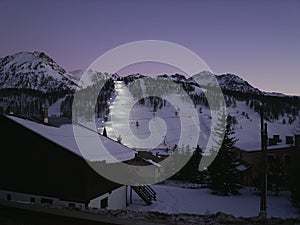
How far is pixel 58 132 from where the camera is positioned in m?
13.7

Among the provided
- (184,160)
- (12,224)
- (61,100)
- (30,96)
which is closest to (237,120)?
(61,100)

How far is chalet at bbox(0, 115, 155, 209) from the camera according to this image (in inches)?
459

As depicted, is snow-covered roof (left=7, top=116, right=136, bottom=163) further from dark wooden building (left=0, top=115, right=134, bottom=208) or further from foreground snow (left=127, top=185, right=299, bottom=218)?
foreground snow (left=127, top=185, right=299, bottom=218)

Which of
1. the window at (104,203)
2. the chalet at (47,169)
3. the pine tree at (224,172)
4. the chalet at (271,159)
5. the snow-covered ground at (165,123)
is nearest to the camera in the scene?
the chalet at (47,169)

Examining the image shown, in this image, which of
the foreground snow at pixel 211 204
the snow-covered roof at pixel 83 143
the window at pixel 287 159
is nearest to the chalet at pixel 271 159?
the window at pixel 287 159

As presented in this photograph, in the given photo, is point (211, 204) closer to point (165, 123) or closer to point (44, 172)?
point (44, 172)

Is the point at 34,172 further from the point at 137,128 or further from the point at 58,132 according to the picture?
the point at 137,128

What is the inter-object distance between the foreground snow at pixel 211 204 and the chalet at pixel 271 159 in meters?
1.88

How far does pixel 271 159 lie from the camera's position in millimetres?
22031

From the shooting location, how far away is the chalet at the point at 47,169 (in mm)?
11648

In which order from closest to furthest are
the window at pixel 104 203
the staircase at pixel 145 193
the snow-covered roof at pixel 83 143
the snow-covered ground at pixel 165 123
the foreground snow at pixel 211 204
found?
the snow-covered roof at pixel 83 143, the window at pixel 104 203, the foreground snow at pixel 211 204, the staircase at pixel 145 193, the snow-covered ground at pixel 165 123

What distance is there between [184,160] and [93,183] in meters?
19.1

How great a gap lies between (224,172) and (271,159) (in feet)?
17.6

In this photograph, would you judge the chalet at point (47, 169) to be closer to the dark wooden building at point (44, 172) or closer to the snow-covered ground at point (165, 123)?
the dark wooden building at point (44, 172)
